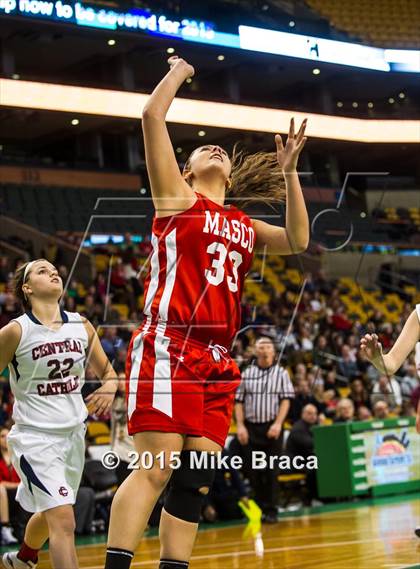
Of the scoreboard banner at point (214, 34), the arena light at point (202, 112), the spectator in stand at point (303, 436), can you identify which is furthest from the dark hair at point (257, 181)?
the scoreboard banner at point (214, 34)

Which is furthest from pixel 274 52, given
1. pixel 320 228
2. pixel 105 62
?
pixel 320 228

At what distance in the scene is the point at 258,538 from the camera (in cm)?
916

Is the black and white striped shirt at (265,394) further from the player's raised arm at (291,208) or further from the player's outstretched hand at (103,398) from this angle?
the player's raised arm at (291,208)

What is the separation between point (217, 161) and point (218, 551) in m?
4.71

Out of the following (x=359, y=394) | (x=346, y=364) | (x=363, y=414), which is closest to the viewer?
(x=363, y=414)

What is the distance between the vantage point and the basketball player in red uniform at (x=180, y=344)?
400 cm

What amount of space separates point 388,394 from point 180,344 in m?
9.79

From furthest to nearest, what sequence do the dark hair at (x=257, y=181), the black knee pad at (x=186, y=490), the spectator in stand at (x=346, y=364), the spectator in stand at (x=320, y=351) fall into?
the spectator in stand at (x=346, y=364)
the spectator in stand at (x=320, y=351)
the dark hair at (x=257, y=181)
the black knee pad at (x=186, y=490)

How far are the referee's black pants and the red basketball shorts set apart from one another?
259 inches

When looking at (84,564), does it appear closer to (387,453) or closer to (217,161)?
(217,161)

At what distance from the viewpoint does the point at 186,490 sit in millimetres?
4152

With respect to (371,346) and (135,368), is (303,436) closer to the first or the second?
(371,346)

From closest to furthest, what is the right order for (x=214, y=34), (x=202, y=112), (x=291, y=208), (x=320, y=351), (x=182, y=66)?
(x=182, y=66)
(x=291, y=208)
(x=320, y=351)
(x=202, y=112)
(x=214, y=34)

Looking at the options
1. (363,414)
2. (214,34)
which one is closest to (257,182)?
(363,414)
